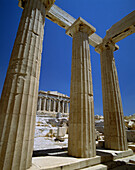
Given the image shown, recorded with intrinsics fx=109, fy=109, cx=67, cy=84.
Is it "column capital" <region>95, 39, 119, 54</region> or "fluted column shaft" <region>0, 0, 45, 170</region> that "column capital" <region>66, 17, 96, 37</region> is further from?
"fluted column shaft" <region>0, 0, 45, 170</region>

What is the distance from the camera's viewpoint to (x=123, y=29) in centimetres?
1138

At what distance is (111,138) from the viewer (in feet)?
31.1

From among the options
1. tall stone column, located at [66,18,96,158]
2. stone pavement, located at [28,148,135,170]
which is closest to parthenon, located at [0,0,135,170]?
tall stone column, located at [66,18,96,158]

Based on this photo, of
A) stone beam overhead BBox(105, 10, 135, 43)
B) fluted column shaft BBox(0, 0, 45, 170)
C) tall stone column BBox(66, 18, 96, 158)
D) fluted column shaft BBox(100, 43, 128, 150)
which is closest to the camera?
fluted column shaft BBox(0, 0, 45, 170)

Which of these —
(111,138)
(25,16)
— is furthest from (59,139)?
(25,16)

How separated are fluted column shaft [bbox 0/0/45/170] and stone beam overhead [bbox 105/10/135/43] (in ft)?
30.2

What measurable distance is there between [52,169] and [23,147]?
5.15 feet

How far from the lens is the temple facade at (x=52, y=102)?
5632 cm

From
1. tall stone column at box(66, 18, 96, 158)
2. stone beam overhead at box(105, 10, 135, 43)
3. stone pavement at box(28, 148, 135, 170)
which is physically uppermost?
stone beam overhead at box(105, 10, 135, 43)

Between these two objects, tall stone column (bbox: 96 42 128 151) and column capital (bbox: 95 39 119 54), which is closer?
tall stone column (bbox: 96 42 128 151)

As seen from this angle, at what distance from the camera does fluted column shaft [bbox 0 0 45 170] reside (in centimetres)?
428

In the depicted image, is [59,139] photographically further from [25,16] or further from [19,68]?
[25,16]

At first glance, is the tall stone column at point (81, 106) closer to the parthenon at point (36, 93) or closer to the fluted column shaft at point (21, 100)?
the parthenon at point (36, 93)

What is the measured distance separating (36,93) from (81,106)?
3239 millimetres
